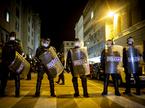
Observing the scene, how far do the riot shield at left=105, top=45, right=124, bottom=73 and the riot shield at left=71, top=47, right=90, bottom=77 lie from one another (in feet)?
2.81

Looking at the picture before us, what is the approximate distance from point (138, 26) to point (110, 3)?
16144 millimetres

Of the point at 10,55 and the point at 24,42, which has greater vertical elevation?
the point at 24,42

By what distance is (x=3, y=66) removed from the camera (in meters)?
11.3

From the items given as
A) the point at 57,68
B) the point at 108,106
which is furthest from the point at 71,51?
the point at 108,106

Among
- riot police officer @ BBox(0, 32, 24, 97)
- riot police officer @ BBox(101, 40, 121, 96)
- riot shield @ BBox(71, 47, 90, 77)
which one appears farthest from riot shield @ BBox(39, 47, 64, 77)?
riot police officer @ BBox(101, 40, 121, 96)

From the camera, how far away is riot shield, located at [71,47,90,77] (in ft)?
37.8

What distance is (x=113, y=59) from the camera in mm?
11953

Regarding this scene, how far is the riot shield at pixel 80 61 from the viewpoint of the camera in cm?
1152

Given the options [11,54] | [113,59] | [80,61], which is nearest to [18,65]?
[11,54]

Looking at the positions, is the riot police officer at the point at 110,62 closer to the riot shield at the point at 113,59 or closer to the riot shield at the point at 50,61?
the riot shield at the point at 113,59

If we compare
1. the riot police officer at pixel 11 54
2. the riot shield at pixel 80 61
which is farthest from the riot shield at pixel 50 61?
the riot police officer at pixel 11 54

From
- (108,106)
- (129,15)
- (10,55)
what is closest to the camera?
(108,106)

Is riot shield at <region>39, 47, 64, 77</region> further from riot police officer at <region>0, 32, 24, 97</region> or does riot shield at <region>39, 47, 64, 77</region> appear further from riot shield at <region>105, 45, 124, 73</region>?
riot shield at <region>105, 45, 124, 73</region>

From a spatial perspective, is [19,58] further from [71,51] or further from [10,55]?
[71,51]
